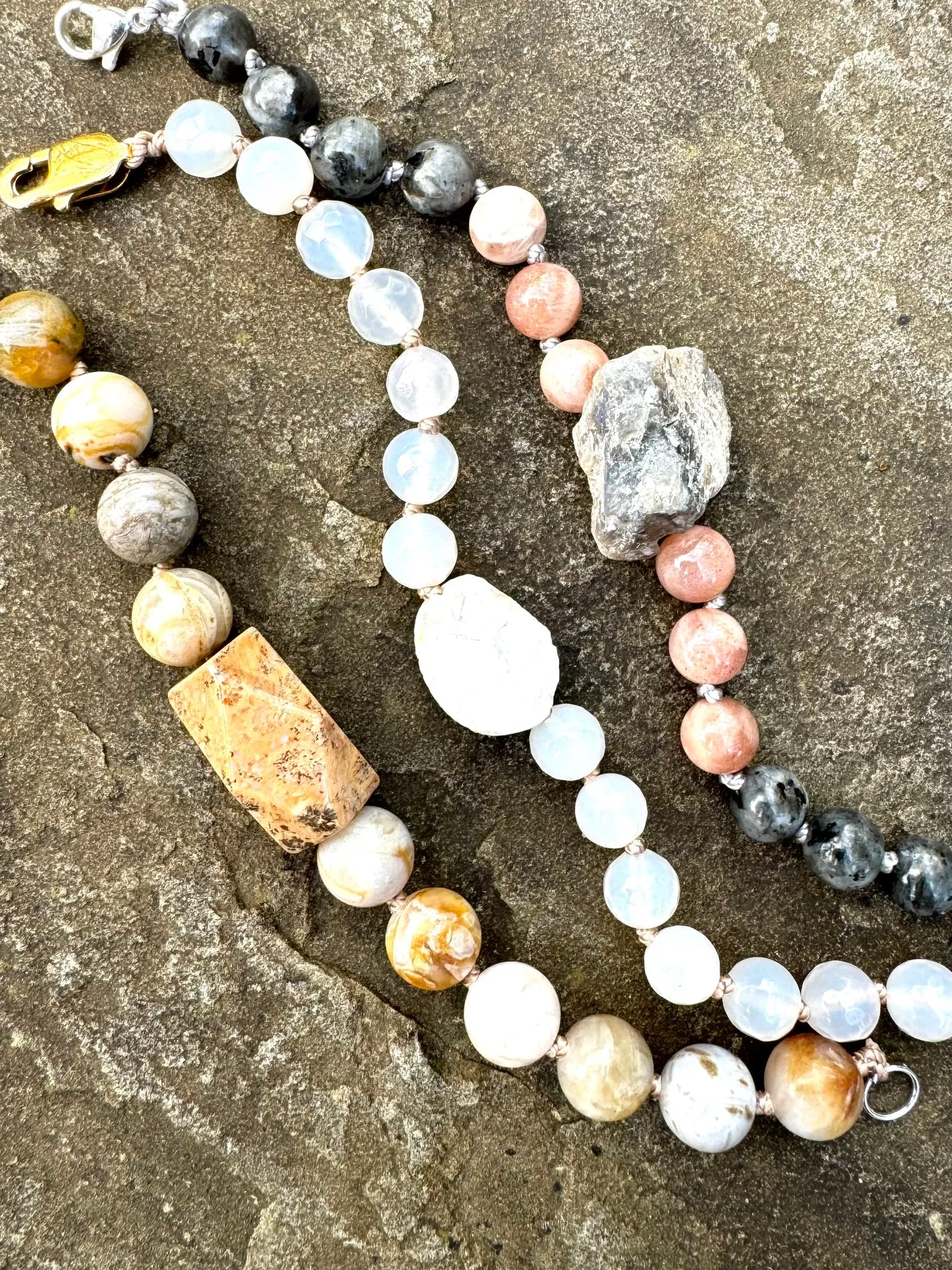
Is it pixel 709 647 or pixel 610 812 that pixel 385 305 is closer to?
pixel 709 647

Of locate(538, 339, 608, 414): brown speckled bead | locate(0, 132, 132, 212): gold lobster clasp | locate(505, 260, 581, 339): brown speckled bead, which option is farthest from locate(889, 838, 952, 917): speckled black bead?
locate(0, 132, 132, 212): gold lobster clasp

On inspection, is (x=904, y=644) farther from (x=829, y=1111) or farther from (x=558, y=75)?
(x=558, y=75)

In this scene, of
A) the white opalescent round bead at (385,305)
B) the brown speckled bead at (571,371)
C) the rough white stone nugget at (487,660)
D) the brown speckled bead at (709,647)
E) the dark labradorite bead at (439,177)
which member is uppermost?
the dark labradorite bead at (439,177)

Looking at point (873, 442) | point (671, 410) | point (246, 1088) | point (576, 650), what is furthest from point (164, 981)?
point (873, 442)

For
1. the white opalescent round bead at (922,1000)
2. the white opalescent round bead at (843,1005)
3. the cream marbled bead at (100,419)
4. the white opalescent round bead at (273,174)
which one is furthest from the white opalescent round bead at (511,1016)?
the white opalescent round bead at (273,174)

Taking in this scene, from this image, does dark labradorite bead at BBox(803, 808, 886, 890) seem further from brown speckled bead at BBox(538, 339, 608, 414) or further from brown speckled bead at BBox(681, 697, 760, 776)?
→ brown speckled bead at BBox(538, 339, 608, 414)

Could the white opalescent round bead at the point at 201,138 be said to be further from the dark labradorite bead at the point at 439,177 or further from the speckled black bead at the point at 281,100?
the dark labradorite bead at the point at 439,177
